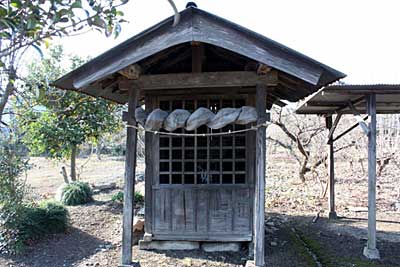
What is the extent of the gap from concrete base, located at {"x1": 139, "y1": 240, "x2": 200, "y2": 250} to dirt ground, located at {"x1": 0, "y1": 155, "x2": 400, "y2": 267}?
0.12 meters

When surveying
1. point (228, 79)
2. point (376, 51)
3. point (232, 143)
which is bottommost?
point (232, 143)

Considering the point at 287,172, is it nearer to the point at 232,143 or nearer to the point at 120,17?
the point at 232,143

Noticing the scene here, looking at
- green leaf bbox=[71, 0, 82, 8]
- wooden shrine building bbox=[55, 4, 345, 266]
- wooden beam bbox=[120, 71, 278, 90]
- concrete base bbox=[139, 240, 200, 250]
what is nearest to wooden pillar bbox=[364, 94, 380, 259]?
wooden shrine building bbox=[55, 4, 345, 266]

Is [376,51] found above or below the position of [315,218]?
above

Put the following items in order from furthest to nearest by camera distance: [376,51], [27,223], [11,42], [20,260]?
[376,51] < [27,223] < [20,260] < [11,42]

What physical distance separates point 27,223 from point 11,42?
5.05m

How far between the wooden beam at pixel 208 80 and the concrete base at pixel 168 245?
2.48 metres

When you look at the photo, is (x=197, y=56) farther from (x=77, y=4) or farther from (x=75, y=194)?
(x=75, y=194)

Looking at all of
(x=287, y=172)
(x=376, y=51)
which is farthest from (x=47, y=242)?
(x=376, y=51)

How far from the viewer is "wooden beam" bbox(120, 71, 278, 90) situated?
4.22 meters

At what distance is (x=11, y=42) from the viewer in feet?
5.78

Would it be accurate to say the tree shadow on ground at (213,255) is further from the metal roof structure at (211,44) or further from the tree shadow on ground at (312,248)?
the metal roof structure at (211,44)

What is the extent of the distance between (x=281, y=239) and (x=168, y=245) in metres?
2.01

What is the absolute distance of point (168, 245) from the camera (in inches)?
217
